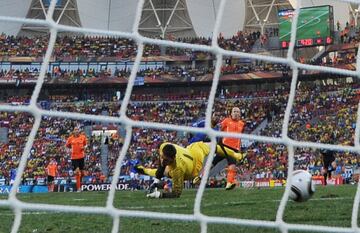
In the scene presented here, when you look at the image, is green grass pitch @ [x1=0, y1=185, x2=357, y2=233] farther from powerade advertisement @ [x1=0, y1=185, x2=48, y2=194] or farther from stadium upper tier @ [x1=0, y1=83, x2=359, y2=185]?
powerade advertisement @ [x1=0, y1=185, x2=48, y2=194]

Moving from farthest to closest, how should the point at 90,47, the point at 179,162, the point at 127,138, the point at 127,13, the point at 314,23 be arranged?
the point at 127,13 → the point at 90,47 → the point at 314,23 → the point at 179,162 → the point at 127,138

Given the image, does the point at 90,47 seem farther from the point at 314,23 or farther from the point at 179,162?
the point at 179,162

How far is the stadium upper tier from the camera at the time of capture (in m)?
22.3

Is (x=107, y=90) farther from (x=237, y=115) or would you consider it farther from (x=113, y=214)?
(x=113, y=214)

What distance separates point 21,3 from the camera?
3931cm

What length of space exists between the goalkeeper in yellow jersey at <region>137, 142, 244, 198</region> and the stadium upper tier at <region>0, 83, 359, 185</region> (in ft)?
40.1

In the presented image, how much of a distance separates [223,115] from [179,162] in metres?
21.1

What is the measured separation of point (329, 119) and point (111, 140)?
922 centimetres

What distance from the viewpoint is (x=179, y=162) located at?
298 inches

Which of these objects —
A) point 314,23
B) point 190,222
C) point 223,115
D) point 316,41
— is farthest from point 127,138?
point 316,41

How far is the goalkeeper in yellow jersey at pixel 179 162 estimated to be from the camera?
7.49 meters

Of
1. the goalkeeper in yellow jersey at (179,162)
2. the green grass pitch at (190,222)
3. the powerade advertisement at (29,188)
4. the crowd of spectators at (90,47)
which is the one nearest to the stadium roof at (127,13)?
the crowd of spectators at (90,47)

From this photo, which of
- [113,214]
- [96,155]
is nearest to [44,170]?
[96,155]

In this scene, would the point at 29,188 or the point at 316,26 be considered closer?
the point at 29,188
